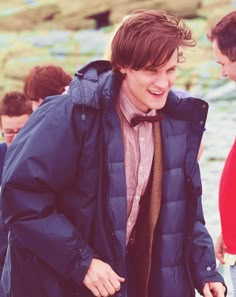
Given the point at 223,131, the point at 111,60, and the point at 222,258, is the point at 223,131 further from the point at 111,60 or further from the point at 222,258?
the point at 111,60

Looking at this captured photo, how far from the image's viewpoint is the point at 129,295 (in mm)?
2789

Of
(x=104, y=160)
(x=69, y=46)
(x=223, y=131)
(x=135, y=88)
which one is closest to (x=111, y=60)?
(x=135, y=88)

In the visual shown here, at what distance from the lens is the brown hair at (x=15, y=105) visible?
12.8 ft

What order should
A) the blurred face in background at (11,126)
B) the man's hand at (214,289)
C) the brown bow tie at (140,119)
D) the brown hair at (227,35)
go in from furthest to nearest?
1. the blurred face in background at (11,126)
2. the brown hair at (227,35)
3. the man's hand at (214,289)
4. the brown bow tie at (140,119)

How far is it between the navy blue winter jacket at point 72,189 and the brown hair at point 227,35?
0.43 meters

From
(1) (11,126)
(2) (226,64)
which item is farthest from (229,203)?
(1) (11,126)

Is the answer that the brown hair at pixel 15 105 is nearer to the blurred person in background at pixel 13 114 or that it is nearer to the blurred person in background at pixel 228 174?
the blurred person in background at pixel 13 114

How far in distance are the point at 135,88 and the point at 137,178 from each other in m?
0.29

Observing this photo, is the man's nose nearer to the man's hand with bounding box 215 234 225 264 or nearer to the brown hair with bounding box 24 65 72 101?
the man's hand with bounding box 215 234 225 264

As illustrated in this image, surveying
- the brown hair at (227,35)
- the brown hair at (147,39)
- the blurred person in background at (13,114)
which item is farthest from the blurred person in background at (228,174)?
the blurred person in background at (13,114)

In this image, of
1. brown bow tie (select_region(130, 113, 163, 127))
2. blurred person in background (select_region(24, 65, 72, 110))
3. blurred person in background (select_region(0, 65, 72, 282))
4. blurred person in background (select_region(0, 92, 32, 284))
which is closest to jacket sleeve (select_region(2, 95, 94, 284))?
brown bow tie (select_region(130, 113, 163, 127))

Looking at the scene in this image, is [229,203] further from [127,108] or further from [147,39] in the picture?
[147,39]

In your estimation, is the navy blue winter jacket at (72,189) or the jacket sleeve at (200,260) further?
the jacket sleeve at (200,260)

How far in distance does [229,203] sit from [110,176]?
2.03 feet
